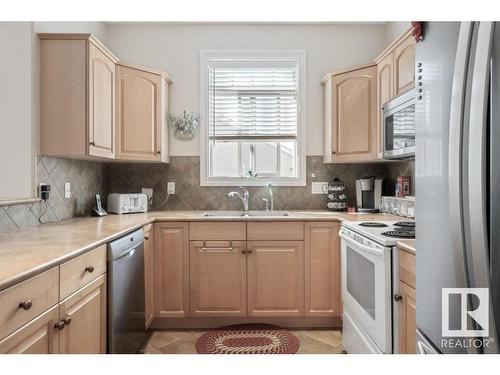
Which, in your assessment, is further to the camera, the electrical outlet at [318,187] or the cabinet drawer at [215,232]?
the electrical outlet at [318,187]

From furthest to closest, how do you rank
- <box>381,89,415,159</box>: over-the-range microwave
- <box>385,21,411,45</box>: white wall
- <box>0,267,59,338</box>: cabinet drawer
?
<box>385,21,411,45</box>: white wall, <box>381,89,415,159</box>: over-the-range microwave, <box>0,267,59,338</box>: cabinet drawer

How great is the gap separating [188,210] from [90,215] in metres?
0.86

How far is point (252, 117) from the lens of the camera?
3.66 meters

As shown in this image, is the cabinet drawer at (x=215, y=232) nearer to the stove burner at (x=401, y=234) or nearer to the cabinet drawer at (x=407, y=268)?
the stove burner at (x=401, y=234)

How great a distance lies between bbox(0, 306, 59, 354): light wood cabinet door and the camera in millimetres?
1107

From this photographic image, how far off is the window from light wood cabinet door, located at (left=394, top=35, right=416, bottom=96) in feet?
3.59

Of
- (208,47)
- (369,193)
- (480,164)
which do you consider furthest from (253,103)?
(480,164)

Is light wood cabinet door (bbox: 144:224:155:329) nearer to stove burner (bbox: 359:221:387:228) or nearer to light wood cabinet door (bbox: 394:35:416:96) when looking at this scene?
stove burner (bbox: 359:221:387:228)

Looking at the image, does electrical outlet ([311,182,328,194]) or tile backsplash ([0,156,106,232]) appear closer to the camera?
tile backsplash ([0,156,106,232])

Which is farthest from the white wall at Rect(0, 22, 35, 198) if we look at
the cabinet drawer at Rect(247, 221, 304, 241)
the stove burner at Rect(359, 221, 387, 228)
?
the stove burner at Rect(359, 221, 387, 228)

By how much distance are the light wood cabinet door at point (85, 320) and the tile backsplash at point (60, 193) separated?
0.74 meters

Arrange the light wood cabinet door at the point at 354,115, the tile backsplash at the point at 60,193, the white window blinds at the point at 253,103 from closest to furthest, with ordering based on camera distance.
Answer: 1. the tile backsplash at the point at 60,193
2. the light wood cabinet door at the point at 354,115
3. the white window blinds at the point at 253,103

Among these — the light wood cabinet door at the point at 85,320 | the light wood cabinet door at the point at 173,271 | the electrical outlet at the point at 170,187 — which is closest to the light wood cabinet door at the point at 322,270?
the light wood cabinet door at the point at 173,271

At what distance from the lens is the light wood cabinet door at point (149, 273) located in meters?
2.64
